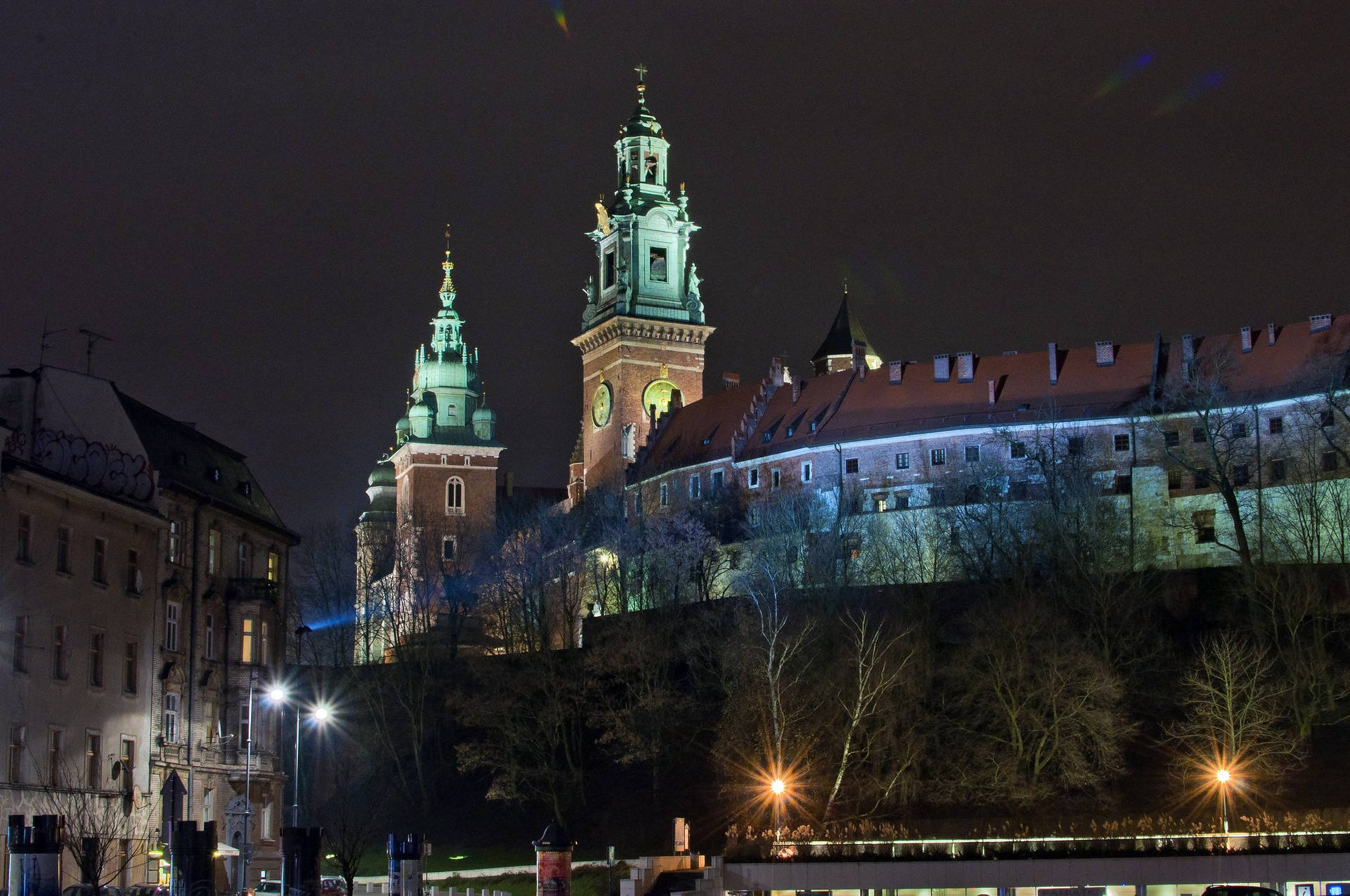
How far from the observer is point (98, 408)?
57219 millimetres

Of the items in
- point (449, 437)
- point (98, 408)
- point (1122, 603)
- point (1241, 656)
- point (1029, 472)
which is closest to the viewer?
point (98, 408)

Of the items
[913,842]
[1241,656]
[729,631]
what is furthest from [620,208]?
[913,842]

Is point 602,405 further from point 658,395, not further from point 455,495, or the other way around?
point 455,495

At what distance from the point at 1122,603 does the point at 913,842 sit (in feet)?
Answer: 112

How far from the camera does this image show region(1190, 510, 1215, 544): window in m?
101

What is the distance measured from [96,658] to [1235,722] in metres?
38.9

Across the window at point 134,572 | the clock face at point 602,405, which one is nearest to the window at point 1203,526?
the clock face at point 602,405

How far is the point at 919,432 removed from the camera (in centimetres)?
11106

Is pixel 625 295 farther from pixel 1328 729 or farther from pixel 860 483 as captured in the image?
pixel 1328 729

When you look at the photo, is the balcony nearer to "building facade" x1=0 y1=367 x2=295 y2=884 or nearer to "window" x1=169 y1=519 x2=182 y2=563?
"building facade" x1=0 y1=367 x2=295 y2=884

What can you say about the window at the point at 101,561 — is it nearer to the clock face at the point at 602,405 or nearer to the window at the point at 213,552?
the window at the point at 213,552

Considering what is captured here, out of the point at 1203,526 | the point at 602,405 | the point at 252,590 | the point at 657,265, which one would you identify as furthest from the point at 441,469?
the point at 252,590

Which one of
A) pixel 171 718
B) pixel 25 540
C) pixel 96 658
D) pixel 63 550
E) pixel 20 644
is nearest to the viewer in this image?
pixel 20 644

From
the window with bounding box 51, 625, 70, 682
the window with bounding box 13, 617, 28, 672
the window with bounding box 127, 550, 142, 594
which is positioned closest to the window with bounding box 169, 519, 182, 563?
the window with bounding box 127, 550, 142, 594
